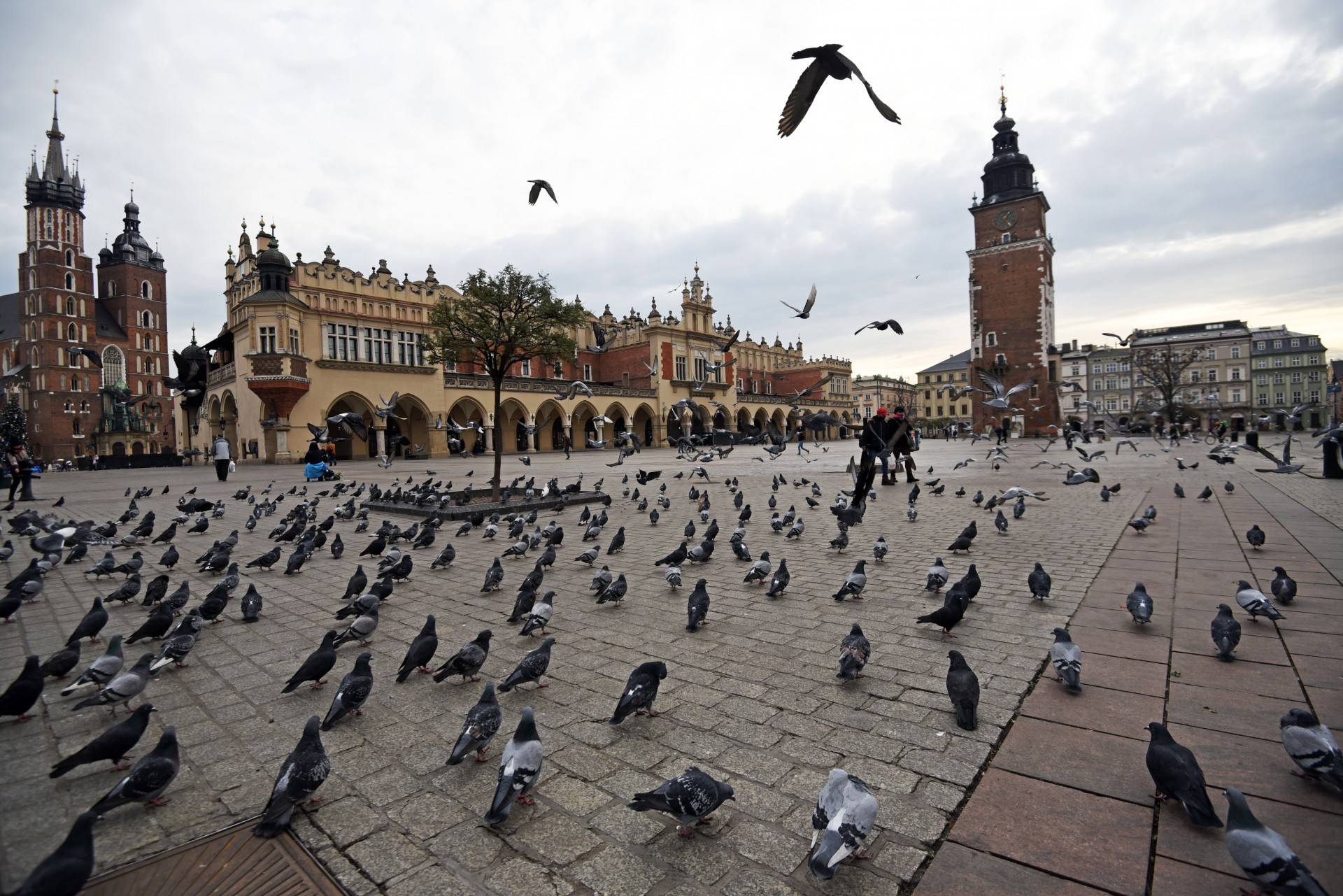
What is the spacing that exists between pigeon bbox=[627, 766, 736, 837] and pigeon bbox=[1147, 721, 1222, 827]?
5.80 ft

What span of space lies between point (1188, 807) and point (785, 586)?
4.06 meters

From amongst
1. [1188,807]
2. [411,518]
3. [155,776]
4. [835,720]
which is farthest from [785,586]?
[411,518]

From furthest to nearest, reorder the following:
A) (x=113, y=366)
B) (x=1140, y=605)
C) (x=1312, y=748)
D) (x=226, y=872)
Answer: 1. (x=113, y=366)
2. (x=1140, y=605)
3. (x=1312, y=748)
4. (x=226, y=872)

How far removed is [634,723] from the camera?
3523 millimetres

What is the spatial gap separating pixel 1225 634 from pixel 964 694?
6.85ft

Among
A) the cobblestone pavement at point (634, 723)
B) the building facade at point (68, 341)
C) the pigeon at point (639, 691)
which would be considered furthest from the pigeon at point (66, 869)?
the building facade at point (68, 341)

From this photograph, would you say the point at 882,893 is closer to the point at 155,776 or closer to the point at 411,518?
the point at 155,776

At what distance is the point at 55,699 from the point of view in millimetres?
4020

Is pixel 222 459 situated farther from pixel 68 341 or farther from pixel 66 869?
pixel 68 341

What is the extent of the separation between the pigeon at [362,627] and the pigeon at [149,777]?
1.90 m

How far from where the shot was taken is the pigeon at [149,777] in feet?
8.59

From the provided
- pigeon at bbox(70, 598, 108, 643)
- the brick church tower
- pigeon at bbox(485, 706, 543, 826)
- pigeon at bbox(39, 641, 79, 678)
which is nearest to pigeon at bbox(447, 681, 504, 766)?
pigeon at bbox(485, 706, 543, 826)

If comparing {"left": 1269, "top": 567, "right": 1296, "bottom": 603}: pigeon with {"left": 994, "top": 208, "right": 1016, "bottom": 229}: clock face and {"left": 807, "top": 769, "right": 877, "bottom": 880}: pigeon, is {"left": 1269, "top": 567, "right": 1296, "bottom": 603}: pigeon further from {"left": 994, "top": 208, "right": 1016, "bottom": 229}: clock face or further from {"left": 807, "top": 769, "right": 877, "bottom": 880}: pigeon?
{"left": 994, "top": 208, "right": 1016, "bottom": 229}: clock face

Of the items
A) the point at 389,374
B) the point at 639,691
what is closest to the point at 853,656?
the point at 639,691
